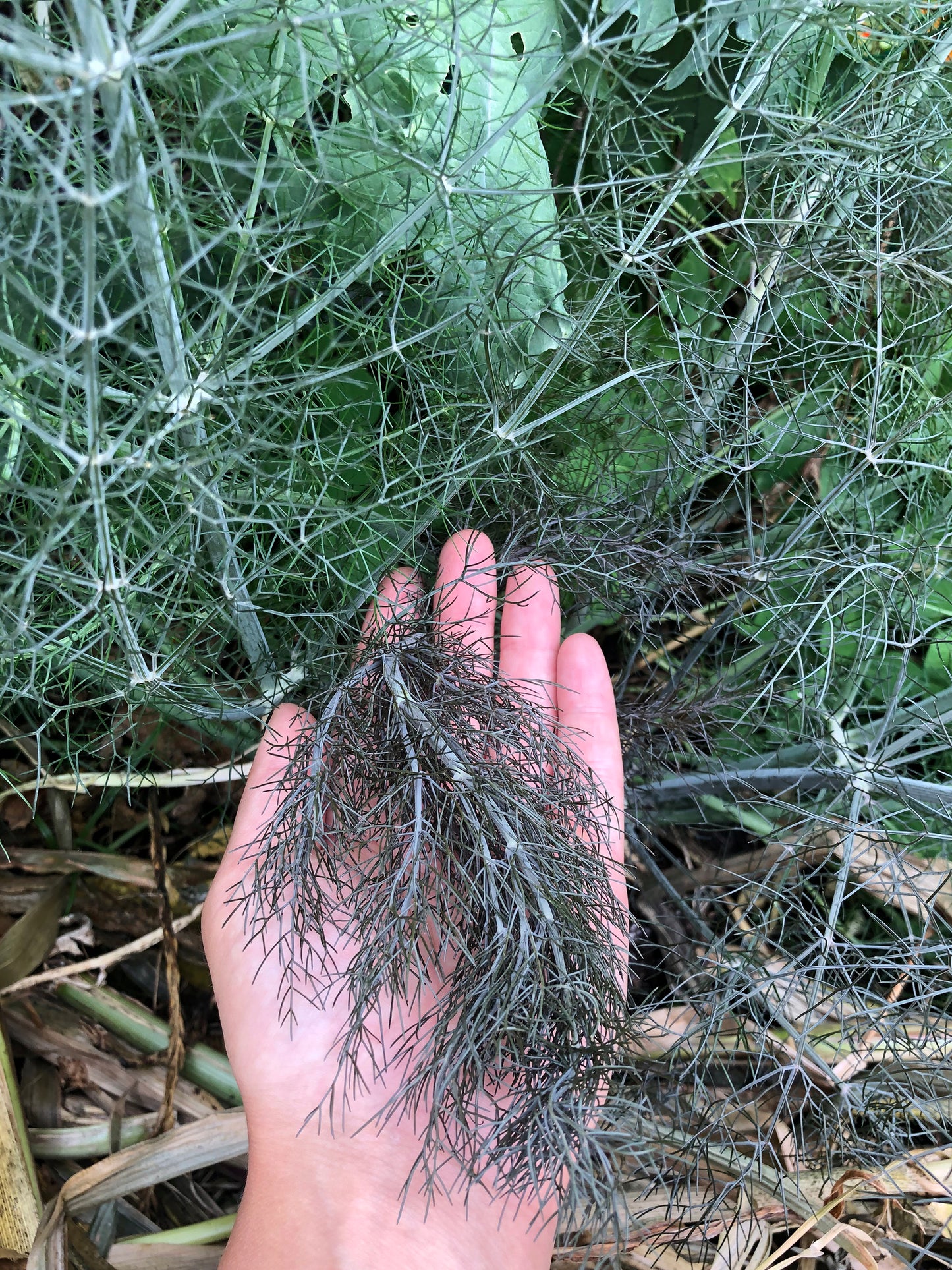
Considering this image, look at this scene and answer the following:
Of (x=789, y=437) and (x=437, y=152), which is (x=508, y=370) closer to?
(x=437, y=152)

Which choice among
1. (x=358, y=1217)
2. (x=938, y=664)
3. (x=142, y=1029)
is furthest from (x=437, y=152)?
(x=142, y=1029)

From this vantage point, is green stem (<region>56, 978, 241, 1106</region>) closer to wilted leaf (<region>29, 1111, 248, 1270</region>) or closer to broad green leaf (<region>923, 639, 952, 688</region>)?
wilted leaf (<region>29, 1111, 248, 1270</region>)

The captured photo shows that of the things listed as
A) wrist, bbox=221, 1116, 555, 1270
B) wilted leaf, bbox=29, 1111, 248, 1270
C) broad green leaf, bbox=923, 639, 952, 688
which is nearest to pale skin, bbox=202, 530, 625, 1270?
wrist, bbox=221, 1116, 555, 1270

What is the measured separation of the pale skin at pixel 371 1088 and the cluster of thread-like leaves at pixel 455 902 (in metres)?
0.03

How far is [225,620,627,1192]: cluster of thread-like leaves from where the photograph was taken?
83 centimetres

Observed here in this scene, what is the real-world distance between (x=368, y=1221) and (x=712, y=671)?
2.73 feet

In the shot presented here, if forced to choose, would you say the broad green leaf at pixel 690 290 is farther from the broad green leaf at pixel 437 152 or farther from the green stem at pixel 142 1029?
the green stem at pixel 142 1029

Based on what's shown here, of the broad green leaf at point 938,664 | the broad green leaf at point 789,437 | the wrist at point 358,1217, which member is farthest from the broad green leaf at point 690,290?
the wrist at point 358,1217

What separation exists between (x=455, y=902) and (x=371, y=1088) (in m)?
0.29

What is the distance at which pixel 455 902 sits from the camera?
89 centimetres

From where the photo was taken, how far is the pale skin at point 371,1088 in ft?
3.14

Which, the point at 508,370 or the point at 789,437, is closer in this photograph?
the point at 508,370

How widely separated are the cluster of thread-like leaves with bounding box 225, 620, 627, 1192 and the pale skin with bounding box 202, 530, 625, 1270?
0.11ft

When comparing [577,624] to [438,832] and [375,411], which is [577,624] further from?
[438,832]
